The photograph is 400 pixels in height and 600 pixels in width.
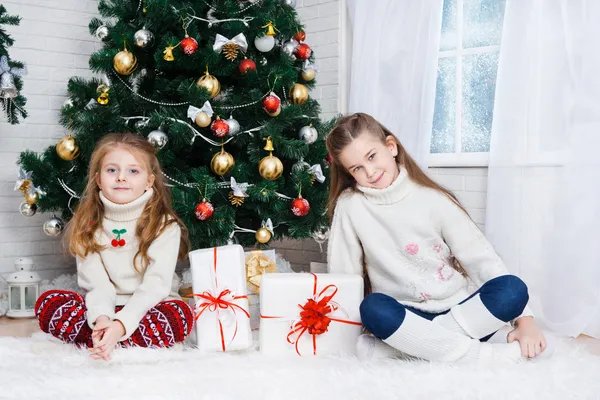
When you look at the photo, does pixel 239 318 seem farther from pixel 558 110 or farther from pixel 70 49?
pixel 70 49

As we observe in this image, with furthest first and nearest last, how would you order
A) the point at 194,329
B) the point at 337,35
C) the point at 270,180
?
1. the point at 337,35
2. the point at 270,180
3. the point at 194,329

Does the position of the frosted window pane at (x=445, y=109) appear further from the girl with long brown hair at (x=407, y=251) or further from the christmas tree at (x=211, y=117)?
the girl with long brown hair at (x=407, y=251)

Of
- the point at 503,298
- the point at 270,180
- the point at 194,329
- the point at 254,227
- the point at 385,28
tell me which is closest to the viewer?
the point at 503,298

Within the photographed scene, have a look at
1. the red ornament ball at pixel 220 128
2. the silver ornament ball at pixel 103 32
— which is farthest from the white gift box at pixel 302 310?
the silver ornament ball at pixel 103 32

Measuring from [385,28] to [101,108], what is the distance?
1.31m

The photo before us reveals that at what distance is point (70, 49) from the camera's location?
350 cm

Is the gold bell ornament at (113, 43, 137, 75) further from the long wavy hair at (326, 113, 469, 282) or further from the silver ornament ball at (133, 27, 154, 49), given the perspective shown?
the long wavy hair at (326, 113, 469, 282)

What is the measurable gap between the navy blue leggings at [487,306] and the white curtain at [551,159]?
2.60 ft

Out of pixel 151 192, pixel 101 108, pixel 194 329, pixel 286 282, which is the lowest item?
pixel 194 329

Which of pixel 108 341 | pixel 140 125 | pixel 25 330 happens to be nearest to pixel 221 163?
pixel 140 125

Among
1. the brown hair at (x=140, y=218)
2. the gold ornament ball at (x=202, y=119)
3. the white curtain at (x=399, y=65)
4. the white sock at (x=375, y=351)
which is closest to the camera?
the white sock at (x=375, y=351)

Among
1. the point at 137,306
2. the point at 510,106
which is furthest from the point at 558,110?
the point at 137,306

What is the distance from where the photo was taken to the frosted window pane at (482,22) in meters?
2.91

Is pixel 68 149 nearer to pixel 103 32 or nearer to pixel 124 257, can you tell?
pixel 103 32
